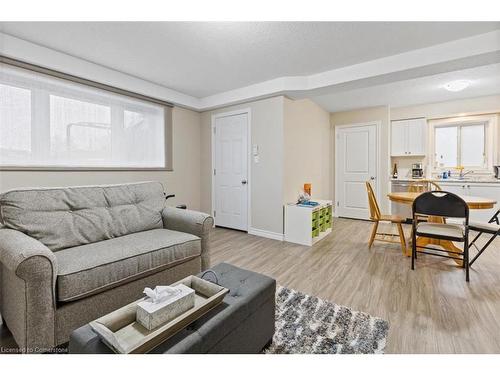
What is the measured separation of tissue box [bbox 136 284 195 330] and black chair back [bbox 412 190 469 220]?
2507 mm

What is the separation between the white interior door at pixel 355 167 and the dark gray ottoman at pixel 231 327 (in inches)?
172

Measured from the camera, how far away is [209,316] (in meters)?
1.09

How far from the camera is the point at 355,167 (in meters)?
5.25

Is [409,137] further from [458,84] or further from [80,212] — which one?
[80,212]

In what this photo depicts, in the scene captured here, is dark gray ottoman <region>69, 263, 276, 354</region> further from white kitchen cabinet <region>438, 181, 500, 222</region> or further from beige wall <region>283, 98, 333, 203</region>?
white kitchen cabinet <region>438, 181, 500, 222</region>

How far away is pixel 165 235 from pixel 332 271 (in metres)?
1.75

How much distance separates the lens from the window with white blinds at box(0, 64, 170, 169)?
2.52 m

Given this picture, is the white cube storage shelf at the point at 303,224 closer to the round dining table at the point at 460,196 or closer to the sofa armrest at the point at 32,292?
the round dining table at the point at 460,196

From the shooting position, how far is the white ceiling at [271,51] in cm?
226

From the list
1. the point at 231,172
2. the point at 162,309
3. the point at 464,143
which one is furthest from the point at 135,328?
the point at 464,143

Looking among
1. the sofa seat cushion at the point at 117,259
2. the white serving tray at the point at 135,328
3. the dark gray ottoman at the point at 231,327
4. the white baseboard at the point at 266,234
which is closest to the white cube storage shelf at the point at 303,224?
the white baseboard at the point at 266,234

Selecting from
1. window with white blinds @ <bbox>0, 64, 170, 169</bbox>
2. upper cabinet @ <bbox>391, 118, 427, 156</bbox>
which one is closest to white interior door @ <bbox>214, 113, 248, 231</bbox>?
window with white blinds @ <bbox>0, 64, 170, 169</bbox>

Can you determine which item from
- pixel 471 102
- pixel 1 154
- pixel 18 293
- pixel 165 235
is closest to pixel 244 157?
pixel 165 235

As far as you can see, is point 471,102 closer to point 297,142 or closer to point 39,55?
point 297,142
